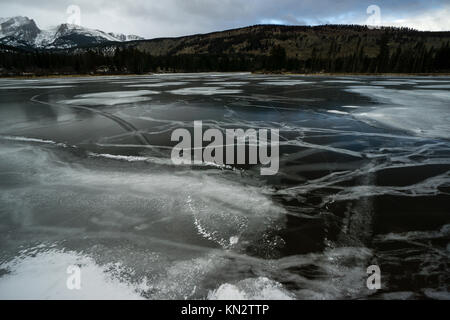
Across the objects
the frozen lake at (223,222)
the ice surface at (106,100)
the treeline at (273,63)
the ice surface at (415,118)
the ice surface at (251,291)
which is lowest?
the ice surface at (251,291)

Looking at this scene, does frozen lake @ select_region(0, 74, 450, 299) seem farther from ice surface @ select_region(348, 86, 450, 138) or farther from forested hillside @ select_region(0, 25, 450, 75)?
forested hillside @ select_region(0, 25, 450, 75)

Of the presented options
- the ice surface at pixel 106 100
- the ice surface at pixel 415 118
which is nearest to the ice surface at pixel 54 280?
the ice surface at pixel 415 118

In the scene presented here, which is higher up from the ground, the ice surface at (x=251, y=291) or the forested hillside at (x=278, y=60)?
the forested hillside at (x=278, y=60)

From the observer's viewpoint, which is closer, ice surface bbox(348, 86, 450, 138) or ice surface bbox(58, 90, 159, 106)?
ice surface bbox(348, 86, 450, 138)

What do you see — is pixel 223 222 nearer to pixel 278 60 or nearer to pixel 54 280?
pixel 54 280

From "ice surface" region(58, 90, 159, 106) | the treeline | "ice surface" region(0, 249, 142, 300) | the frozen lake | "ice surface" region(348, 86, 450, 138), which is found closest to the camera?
"ice surface" region(0, 249, 142, 300)

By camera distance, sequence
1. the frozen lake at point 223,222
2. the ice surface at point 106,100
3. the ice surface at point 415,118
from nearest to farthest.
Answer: the frozen lake at point 223,222 < the ice surface at point 415,118 < the ice surface at point 106,100

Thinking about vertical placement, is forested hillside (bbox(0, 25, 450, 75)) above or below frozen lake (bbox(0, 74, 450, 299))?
above

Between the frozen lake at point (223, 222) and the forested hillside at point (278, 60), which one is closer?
the frozen lake at point (223, 222)

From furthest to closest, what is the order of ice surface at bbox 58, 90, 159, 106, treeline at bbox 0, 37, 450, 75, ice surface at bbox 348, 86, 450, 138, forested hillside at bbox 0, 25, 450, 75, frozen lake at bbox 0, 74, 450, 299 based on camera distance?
forested hillside at bbox 0, 25, 450, 75 < treeline at bbox 0, 37, 450, 75 < ice surface at bbox 58, 90, 159, 106 < ice surface at bbox 348, 86, 450, 138 < frozen lake at bbox 0, 74, 450, 299

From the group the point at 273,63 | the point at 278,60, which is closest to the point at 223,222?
the point at 273,63

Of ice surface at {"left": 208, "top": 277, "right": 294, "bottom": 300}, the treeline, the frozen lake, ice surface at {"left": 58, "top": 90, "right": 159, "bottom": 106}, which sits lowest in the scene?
ice surface at {"left": 208, "top": 277, "right": 294, "bottom": 300}

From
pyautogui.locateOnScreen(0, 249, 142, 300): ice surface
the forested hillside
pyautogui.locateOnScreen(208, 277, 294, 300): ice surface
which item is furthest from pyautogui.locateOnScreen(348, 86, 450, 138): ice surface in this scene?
the forested hillside

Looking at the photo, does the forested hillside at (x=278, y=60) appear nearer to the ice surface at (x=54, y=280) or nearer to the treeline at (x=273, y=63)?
the treeline at (x=273, y=63)
